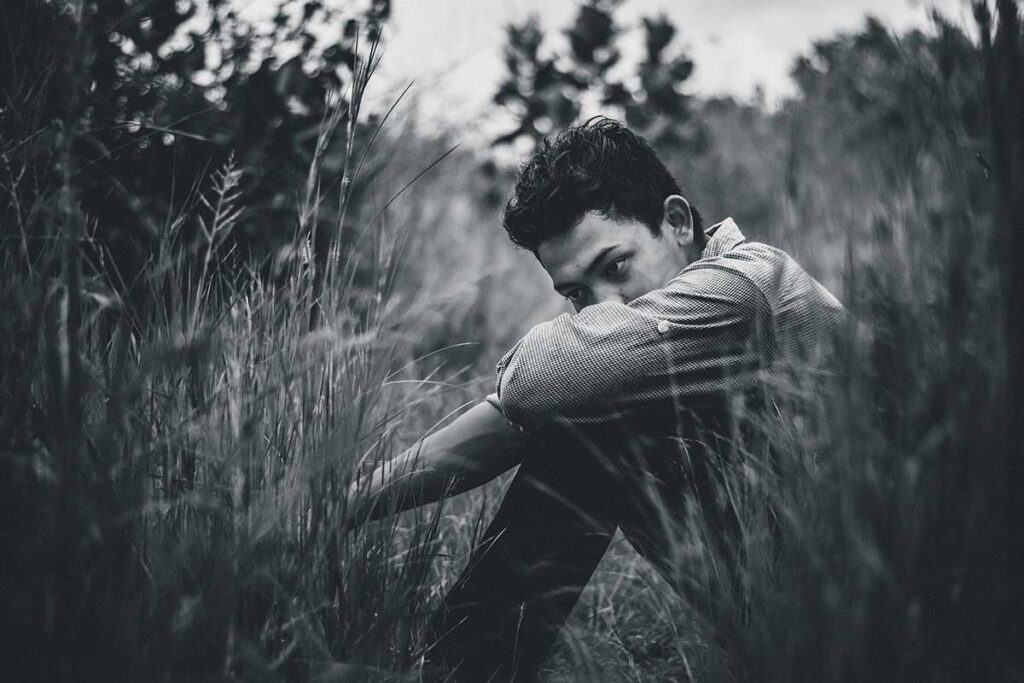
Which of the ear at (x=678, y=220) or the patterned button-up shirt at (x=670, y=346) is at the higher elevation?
the ear at (x=678, y=220)

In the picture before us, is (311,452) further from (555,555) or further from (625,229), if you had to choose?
(625,229)

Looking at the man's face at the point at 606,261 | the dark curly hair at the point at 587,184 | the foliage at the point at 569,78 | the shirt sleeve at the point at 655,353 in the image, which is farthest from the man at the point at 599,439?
the foliage at the point at 569,78

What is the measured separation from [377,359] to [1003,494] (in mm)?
1017

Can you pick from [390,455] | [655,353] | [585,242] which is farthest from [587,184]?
[390,455]

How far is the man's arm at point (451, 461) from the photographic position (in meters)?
1.43

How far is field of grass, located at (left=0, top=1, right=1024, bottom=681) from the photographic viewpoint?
887mm


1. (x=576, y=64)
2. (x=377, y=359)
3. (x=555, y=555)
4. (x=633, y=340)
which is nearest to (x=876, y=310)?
(x=633, y=340)

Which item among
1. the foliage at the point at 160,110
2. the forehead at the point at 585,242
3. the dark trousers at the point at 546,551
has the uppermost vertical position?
the foliage at the point at 160,110

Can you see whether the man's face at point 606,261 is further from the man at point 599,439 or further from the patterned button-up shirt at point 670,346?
the patterned button-up shirt at point 670,346

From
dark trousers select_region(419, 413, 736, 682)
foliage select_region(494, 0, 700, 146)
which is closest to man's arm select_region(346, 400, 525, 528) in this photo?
dark trousers select_region(419, 413, 736, 682)

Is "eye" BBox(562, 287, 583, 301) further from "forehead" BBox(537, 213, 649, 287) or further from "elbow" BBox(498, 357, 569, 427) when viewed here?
"elbow" BBox(498, 357, 569, 427)

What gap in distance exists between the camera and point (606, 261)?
67.4 inches

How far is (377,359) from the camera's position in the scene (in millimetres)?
1441

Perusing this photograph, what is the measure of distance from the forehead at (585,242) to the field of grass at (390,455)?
17.8 inches
